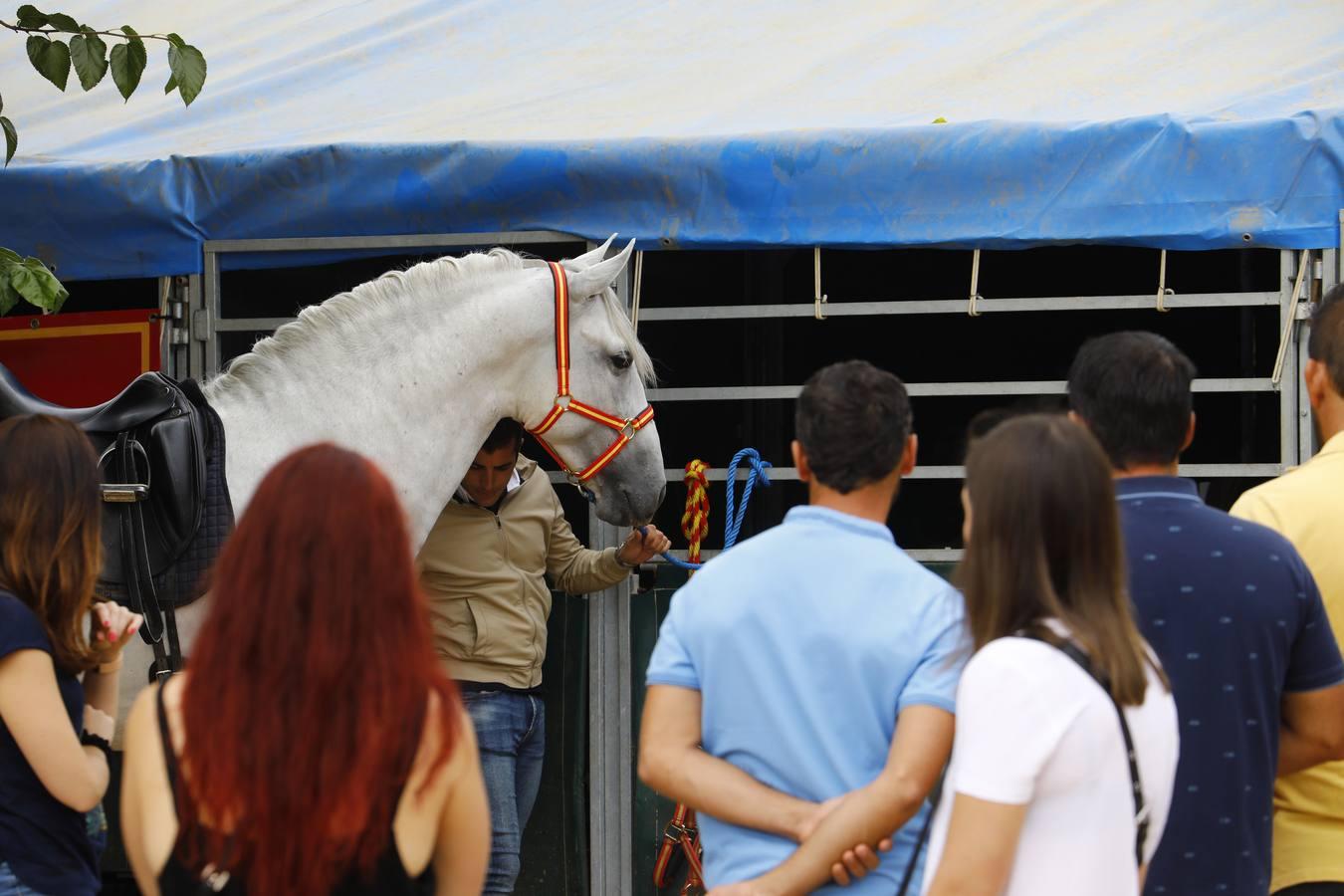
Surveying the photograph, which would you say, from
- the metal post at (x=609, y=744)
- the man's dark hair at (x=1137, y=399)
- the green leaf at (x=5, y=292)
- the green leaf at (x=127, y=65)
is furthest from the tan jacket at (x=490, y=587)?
the man's dark hair at (x=1137, y=399)

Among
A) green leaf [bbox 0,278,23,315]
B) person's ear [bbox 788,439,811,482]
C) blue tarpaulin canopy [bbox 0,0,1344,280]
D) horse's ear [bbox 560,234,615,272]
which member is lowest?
person's ear [bbox 788,439,811,482]

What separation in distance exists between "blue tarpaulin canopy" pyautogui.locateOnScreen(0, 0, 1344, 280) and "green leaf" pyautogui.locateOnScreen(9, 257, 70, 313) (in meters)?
0.64

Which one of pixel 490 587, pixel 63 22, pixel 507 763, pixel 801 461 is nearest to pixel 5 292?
pixel 63 22

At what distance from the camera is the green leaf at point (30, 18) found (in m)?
3.55

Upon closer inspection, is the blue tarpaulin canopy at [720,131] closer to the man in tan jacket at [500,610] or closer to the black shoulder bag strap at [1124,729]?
the man in tan jacket at [500,610]

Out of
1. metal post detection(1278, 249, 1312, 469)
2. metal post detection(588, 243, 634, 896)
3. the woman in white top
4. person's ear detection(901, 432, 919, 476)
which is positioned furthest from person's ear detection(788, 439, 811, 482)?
metal post detection(1278, 249, 1312, 469)

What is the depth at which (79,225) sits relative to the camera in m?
4.05

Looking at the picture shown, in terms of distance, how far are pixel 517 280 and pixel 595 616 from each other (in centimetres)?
109

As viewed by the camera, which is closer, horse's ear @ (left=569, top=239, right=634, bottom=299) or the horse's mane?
the horse's mane

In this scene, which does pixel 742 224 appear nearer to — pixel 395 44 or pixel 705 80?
pixel 705 80

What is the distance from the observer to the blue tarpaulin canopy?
11.8ft

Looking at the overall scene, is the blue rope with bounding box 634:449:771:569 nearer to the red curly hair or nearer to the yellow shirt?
the yellow shirt

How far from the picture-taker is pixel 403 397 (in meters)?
3.30

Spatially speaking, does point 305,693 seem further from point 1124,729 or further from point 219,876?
point 1124,729
